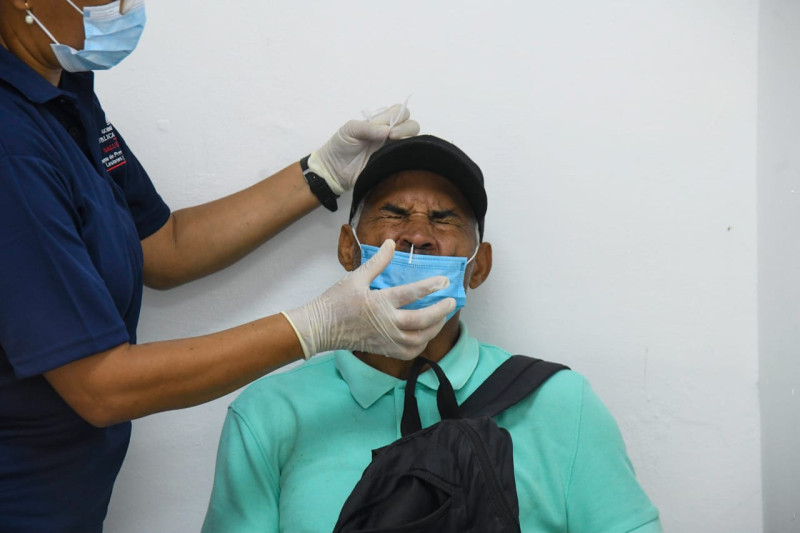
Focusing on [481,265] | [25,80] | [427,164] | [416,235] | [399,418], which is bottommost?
[399,418]

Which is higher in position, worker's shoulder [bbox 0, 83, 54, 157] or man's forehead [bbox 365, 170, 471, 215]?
worker's shoulder [bbox 0, 83, 54, 157]

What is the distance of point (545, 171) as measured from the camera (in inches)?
71.5

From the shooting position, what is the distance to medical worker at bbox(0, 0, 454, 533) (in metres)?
1.13

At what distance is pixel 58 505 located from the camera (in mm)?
1356

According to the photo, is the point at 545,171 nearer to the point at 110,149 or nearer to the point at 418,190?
the point at 418,190

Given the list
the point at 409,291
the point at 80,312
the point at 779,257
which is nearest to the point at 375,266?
the point at 409,291

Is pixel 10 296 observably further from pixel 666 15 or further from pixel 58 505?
pixel 666 15

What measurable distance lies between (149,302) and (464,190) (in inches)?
31.6

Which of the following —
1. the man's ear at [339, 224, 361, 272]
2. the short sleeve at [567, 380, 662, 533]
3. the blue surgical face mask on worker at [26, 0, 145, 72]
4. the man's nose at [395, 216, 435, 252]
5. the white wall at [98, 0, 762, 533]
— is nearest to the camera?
the blue surgical face mask on worker at [26, 0, 145, 72]

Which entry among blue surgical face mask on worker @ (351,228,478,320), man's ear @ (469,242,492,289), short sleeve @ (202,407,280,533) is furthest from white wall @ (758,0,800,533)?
short sleeve @ (202,407,280,533)

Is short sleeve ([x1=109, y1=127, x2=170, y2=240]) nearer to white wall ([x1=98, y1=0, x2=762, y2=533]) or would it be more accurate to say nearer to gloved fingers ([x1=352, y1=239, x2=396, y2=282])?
white wall ([x1=98, y1=0, x2=762, y2=533])

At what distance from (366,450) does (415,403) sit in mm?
135

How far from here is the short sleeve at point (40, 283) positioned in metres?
1.11

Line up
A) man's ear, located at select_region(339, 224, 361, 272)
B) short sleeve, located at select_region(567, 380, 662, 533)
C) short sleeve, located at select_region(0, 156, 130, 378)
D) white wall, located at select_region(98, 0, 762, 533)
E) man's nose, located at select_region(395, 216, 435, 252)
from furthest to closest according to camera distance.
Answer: white wall, located at select_region(98, 0, 762, 533), man's ear, located at select_region(339, 224, 361, 272), man's nose, located at select_region(395, 216, 435, 252), short sleeve, located at select_region(567, 380, 662, 533), short sleeve, located at select_region(0, 156, 130, 378)
